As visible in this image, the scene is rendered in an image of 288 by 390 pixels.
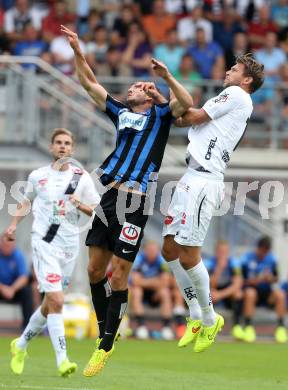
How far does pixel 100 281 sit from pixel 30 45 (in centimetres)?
985

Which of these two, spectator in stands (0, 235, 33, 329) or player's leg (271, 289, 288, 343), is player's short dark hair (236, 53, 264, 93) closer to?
spectator in stands (0, 235, 33, 329)

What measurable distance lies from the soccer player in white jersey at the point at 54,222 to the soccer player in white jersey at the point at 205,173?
4.64ft

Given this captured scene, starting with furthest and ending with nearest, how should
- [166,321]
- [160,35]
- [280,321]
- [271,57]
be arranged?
[160,35] < [271,57] < [280,321] < [166,321]

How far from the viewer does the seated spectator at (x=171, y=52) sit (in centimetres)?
2136

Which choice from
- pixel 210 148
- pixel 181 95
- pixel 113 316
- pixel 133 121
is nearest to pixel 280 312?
pixel 210 148

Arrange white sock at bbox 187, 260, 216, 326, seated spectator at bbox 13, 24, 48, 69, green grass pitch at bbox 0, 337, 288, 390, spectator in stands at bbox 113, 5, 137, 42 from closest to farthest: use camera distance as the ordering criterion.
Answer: white sock at bbox 187, 260, 216, 326 → green grass pitch at bbox 0, 337, 288, 390 → seated spectator at bbox 13, 24, 48, 69 → spectator in stands at bbox 113, 5, 137, 42

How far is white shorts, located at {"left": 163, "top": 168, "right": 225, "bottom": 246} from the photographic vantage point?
11.6 m

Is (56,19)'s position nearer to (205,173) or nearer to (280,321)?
(280,321)

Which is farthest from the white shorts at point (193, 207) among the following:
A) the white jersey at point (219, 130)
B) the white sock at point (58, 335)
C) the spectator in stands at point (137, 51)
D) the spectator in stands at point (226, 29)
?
the spectator in stands at point (226, 29)

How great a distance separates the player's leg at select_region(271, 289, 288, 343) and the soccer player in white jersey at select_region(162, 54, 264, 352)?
24.1ft

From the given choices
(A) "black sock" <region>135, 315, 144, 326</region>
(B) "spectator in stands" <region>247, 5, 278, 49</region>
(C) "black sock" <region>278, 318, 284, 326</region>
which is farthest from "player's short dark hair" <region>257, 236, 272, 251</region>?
(B) "spectator in stands" <region>247, 5, 278, 49</region>

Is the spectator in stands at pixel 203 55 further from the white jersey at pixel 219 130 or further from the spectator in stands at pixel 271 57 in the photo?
the white jersey at pixel 219 130

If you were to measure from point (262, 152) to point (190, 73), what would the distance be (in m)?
1.89

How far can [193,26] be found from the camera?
2219 cm
